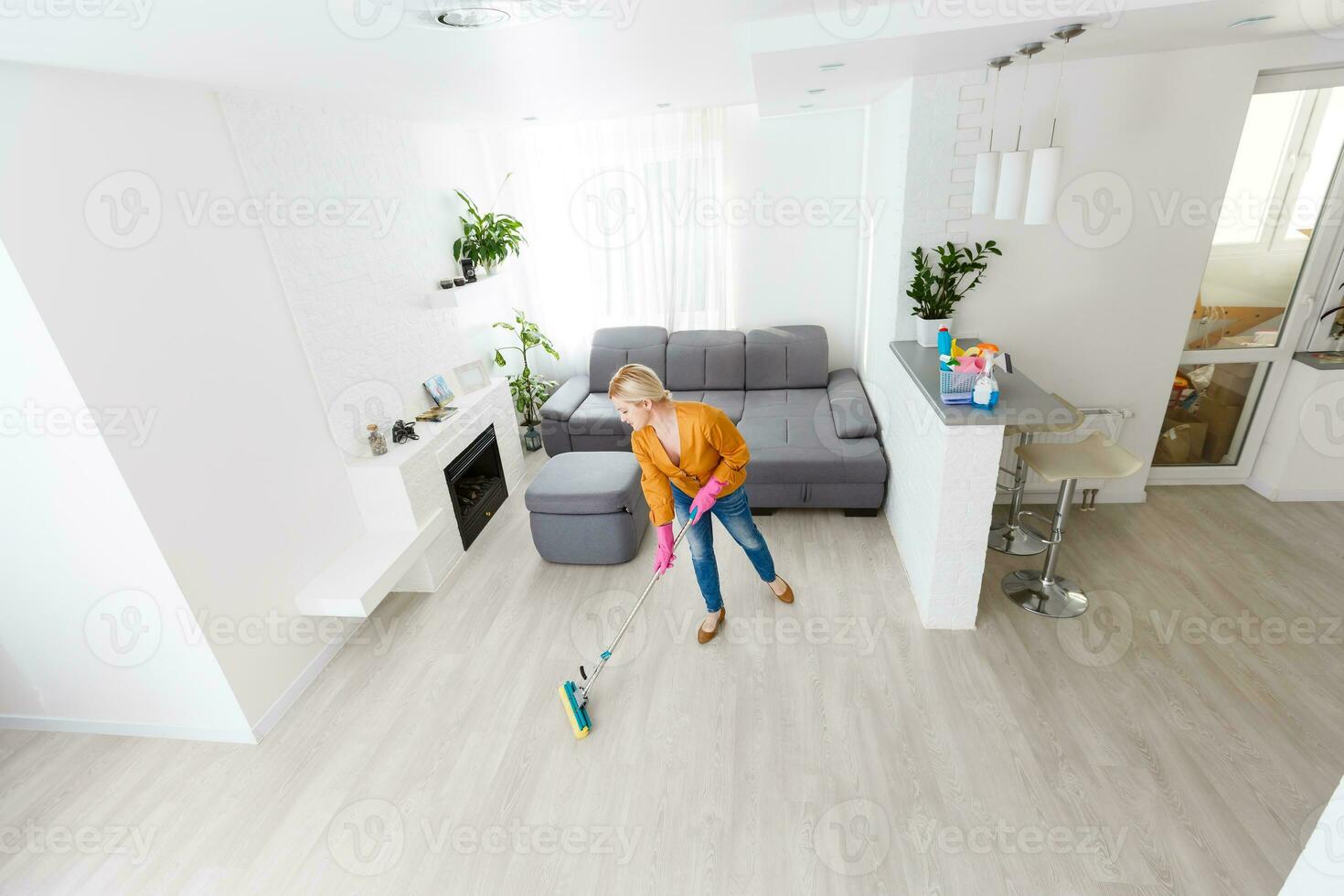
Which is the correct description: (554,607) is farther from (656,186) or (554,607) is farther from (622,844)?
(656,186)

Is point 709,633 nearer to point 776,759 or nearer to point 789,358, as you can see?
point 776,759

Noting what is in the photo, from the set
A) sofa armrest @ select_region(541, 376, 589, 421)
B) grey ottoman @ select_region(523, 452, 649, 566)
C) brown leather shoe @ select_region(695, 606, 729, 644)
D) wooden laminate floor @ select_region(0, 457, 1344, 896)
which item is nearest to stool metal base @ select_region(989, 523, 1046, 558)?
wooden laminate floor @ select_region(0, 457, 1344, 896)

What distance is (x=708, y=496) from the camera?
2.60m

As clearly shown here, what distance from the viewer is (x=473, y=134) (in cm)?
450

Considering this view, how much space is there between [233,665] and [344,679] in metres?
0.50

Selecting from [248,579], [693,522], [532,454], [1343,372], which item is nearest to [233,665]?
[248,579]

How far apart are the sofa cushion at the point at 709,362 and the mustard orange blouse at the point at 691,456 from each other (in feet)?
7.35

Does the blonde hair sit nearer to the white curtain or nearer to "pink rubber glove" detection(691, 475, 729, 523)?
"pink rubber glove" detection(691, 475, 729, 523)
